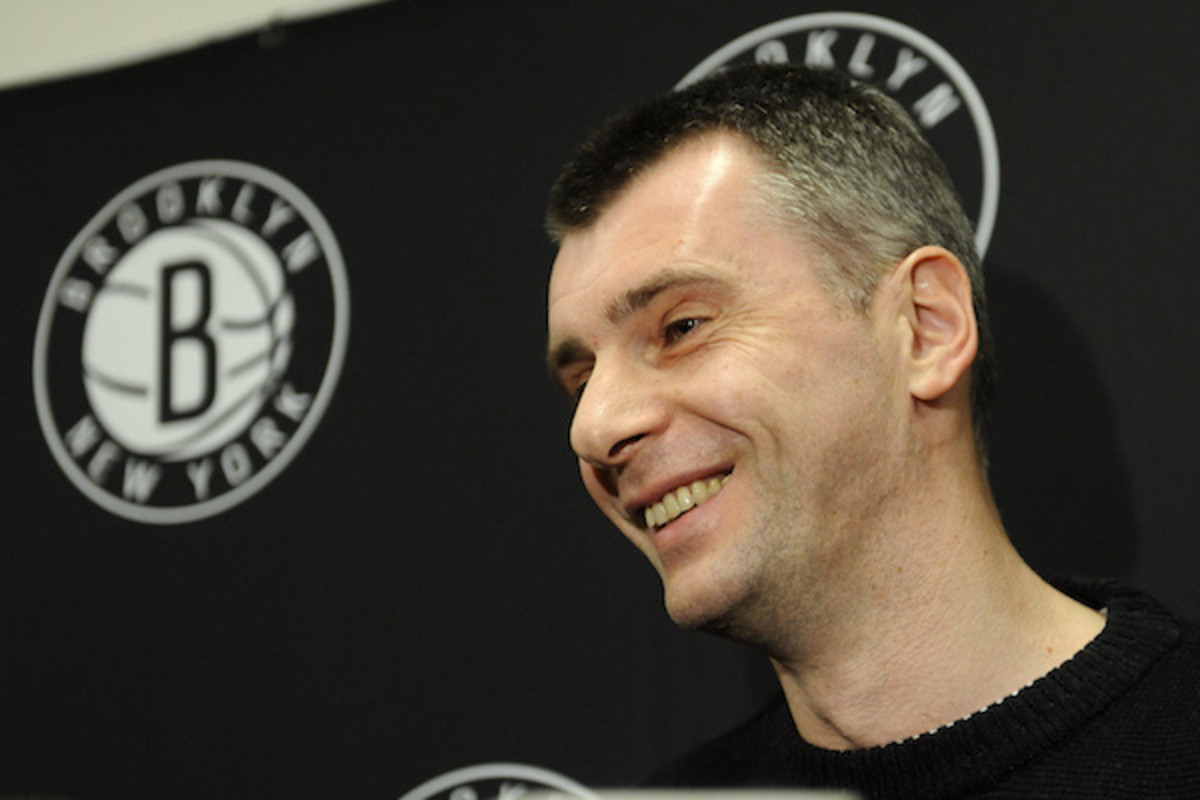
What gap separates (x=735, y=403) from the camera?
46.1 inches

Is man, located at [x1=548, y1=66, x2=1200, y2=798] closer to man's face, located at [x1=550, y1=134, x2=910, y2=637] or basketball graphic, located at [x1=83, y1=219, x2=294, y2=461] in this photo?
man's face, located at [x1=550, y1=134, x2=910, y2=637]

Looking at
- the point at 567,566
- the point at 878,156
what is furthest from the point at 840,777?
the point at 878,156

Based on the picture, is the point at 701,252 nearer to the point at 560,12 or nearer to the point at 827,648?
the point at 827,648

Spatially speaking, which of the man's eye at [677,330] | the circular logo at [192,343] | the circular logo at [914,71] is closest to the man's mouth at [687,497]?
the man's eye at [677,330]

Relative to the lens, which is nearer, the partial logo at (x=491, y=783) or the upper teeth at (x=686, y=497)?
the upper teeth at (x=686, y=497)

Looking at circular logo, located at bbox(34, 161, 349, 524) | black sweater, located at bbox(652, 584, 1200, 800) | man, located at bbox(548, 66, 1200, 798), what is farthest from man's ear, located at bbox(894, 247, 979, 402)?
circular logo, located at bbox(34, 161, 349, 524)

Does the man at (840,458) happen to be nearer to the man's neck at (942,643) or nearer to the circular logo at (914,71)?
the man's neck at (942,643)

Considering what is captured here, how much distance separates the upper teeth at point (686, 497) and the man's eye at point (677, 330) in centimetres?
12

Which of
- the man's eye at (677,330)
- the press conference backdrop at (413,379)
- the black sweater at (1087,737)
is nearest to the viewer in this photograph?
the black sweater at (1087,737)

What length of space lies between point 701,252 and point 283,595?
0.71 m

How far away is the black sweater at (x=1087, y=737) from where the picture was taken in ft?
3.66

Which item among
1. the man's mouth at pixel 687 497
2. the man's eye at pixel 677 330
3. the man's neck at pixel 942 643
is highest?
the man's eye at pixel 677 330

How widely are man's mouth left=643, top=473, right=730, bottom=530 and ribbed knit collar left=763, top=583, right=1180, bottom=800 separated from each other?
0.79 feet

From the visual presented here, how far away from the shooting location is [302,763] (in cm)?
161
